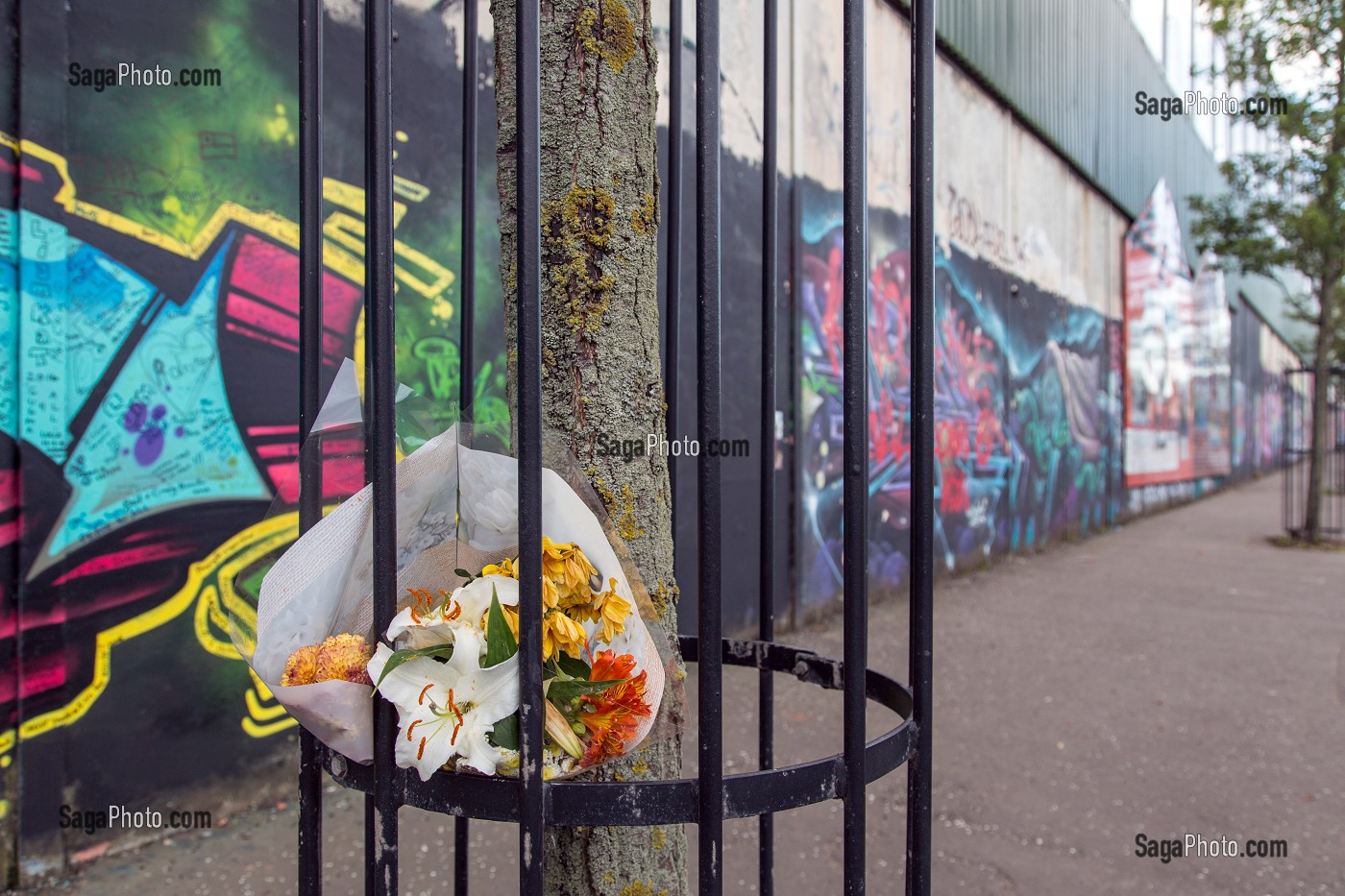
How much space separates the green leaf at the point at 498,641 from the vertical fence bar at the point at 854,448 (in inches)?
17.7

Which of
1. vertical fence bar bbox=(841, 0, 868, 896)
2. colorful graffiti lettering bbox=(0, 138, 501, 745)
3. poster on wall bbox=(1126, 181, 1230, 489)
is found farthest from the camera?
poster on wall bbox=(1126, 181, 1230, 489)

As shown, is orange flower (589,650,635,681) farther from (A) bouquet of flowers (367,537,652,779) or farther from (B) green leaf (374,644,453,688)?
(B) green leaf (374,644,453,688)

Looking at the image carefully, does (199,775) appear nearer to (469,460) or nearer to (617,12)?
(469,460)

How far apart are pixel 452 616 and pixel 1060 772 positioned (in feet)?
10.2

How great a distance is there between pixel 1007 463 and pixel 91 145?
27.0 feet

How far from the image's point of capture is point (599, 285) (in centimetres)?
126

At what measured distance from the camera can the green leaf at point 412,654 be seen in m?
0.98

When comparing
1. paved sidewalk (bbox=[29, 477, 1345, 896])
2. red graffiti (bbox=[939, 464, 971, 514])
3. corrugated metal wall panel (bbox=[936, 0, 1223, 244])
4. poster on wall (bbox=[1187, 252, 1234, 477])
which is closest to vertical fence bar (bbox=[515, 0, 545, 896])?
paved sidewalk (bbox=[29, 477, 1345, 896])

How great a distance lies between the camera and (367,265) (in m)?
1.11

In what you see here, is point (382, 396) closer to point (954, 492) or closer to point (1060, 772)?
point (1060, 772)

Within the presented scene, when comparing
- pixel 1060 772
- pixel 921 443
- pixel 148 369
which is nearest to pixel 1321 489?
pixel 1060 772

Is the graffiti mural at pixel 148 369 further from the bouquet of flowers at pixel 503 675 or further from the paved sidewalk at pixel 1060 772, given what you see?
the bouquet of flowers at pixel 503 675

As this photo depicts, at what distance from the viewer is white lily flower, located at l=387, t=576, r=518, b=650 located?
999 mm

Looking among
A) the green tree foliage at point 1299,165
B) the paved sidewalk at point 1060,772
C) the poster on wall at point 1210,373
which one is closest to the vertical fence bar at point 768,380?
the paved sidewalk at point 1060,772
